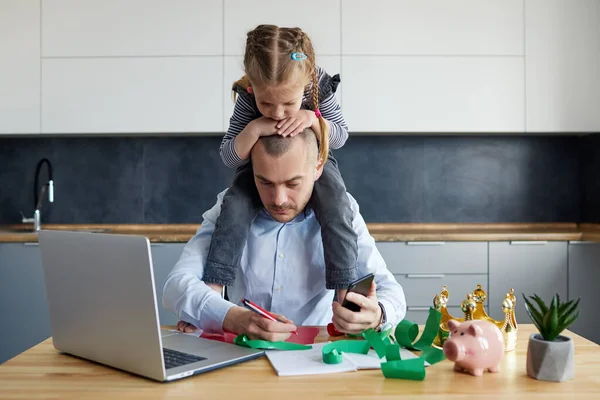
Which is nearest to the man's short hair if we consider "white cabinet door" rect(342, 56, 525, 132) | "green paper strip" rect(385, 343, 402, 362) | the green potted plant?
"green paper strip" rect(385, 343, 402, 362)

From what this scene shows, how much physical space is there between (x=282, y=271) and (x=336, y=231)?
22 centimetres

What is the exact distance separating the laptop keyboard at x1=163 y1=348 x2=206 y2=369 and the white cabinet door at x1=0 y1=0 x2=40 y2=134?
108 inches

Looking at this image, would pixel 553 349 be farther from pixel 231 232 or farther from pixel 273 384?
pixel 231 232

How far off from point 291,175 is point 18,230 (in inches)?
108

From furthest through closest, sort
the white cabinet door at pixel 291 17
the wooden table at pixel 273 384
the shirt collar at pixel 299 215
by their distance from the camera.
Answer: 1. the white cabinet door at pixel 291 17
2. the shirt collar at pixel 299 215
3. the wooden table at pixel 273 384

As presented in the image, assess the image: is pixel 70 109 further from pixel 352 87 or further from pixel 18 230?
pixel 352 87

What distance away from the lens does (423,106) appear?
3725 mm

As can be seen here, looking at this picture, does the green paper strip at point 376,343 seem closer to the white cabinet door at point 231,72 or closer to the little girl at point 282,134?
the little girl at point 282,134

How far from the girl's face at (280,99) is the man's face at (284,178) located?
0.10 metres

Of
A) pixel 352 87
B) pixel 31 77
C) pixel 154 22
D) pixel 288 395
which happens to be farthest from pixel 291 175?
pixel 31 77

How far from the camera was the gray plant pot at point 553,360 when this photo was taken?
121 cm

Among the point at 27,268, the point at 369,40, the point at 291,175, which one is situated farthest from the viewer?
the point at 369,40

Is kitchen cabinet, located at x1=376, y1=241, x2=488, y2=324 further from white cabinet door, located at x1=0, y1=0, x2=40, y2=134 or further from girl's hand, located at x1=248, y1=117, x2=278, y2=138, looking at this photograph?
white cabinet door, located at x1=0, y1=0, x2=40, y2=134

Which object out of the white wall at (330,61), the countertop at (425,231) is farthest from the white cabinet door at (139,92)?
the countertop at (425,231)
